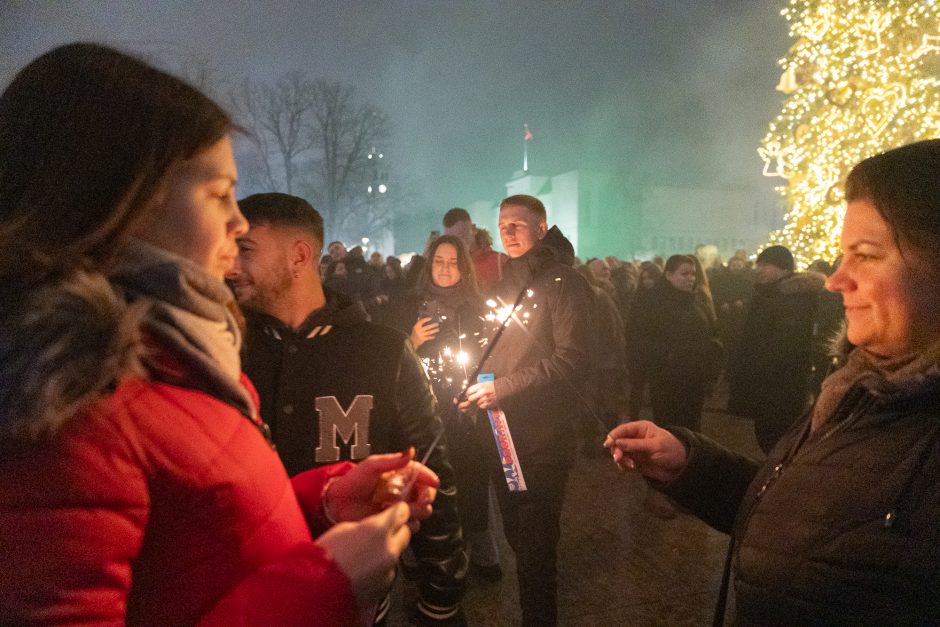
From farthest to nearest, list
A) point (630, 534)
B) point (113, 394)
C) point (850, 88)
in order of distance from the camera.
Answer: point (850, 88)
point (630, 534)
point (113, 394)

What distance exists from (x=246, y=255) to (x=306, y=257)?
26 cm

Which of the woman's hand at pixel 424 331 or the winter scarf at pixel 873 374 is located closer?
the winter scarf at pixel 873 374

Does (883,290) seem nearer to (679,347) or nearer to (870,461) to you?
(870,461)

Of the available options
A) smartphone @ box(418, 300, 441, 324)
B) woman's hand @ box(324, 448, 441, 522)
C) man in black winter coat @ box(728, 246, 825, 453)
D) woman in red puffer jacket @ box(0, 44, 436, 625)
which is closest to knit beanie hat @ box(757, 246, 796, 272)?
man in black winter coat @ box(728, 246, 825, 453)

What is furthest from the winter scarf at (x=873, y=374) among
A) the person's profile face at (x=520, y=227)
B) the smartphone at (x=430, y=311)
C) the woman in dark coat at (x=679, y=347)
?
the woman in dark coat at (x=679, y=347)

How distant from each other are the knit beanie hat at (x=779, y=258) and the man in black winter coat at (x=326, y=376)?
15.9 feet

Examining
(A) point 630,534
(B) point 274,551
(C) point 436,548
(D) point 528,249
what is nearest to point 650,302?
(A) point 630,534

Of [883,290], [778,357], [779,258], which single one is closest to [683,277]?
[779,258]

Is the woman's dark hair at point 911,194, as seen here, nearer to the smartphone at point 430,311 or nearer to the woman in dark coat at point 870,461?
the woman in dark coat at point 870,461

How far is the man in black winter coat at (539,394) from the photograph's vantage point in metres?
3.47

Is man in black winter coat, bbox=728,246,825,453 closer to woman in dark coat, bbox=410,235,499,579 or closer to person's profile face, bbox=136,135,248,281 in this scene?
woman in dark coat, bbox=410,235,499,579

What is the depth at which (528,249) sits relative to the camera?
4004 mm

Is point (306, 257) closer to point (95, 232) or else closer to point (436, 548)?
point (436, 548)

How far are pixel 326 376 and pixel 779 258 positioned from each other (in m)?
5.38
